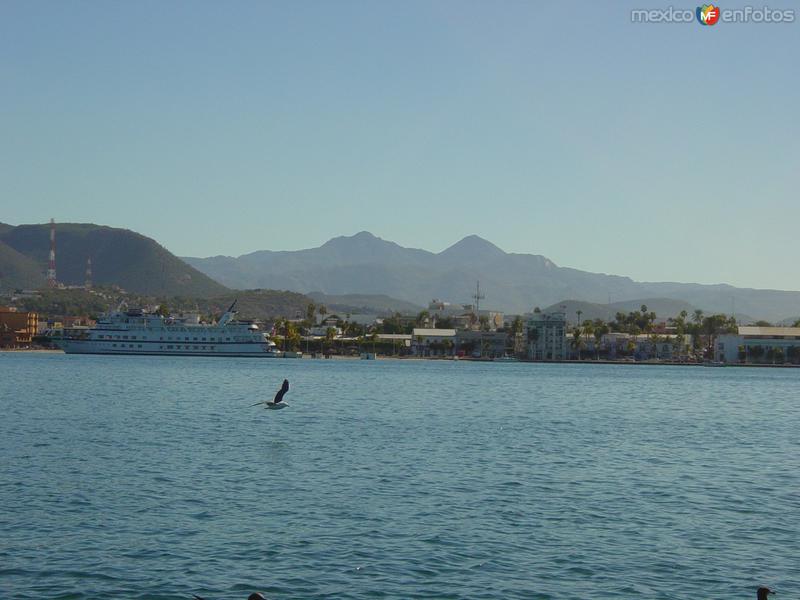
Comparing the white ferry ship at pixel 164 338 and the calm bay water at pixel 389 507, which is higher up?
the white ferry ship at pixel 164 338

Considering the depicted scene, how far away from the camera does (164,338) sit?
179 m

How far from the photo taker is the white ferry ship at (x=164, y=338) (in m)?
178

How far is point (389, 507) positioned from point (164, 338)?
517 ft

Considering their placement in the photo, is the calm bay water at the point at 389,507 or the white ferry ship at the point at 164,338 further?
the white ferry ship at the point at 164,338

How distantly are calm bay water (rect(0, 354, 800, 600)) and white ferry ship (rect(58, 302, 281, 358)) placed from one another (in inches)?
4860

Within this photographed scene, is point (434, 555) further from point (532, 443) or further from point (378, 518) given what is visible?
point (532, 443)

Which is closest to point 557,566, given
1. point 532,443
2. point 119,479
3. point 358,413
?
point 119,479

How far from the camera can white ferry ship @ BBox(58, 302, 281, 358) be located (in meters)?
178

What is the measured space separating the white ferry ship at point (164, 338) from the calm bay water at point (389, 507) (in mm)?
123432

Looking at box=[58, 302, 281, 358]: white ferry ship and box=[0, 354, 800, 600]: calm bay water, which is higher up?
box=[58, 302, 281, 358]: white ferry ship

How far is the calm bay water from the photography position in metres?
20.0

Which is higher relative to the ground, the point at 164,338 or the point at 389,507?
the point at 164,338

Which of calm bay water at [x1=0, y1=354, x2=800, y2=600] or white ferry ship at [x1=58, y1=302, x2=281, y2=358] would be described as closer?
calm bay water at [x1=0, y1=354, x2=800, y2=600]

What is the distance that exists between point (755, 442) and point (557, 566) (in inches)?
1160
